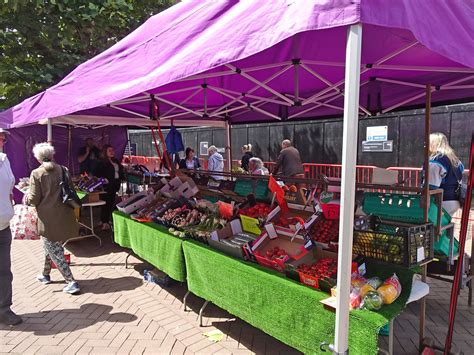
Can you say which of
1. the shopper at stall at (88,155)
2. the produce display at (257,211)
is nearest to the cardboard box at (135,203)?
the produce display at (257,211)

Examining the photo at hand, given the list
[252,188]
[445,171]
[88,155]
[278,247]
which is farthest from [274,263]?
[88,155]

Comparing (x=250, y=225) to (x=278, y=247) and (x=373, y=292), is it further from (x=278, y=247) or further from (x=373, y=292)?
(x=373, y=292)

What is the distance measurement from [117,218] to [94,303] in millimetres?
1217

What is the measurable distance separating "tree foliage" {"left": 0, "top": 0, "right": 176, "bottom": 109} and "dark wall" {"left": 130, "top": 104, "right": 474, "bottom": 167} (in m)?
6.47

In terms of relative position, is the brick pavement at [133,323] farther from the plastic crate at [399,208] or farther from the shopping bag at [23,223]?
the shopping bag at [23,223]

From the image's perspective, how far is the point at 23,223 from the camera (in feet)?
21.6

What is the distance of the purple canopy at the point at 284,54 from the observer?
5.61 feet

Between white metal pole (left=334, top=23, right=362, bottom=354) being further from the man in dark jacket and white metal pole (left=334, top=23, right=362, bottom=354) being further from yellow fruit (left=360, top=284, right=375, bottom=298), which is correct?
the man in dark jacket

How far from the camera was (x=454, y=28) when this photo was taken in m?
1.85

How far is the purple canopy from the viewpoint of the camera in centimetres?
171

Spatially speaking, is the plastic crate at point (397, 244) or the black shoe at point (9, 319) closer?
the plastic crate at point (397, 244)

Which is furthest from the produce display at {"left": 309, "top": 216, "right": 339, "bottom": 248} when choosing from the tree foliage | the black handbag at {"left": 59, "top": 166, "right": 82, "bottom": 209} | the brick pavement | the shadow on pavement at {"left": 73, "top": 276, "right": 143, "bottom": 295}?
the tree foliage

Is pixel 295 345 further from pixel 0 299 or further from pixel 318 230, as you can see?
pixel 0 299

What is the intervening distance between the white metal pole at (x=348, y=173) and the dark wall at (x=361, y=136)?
6.66 meters
